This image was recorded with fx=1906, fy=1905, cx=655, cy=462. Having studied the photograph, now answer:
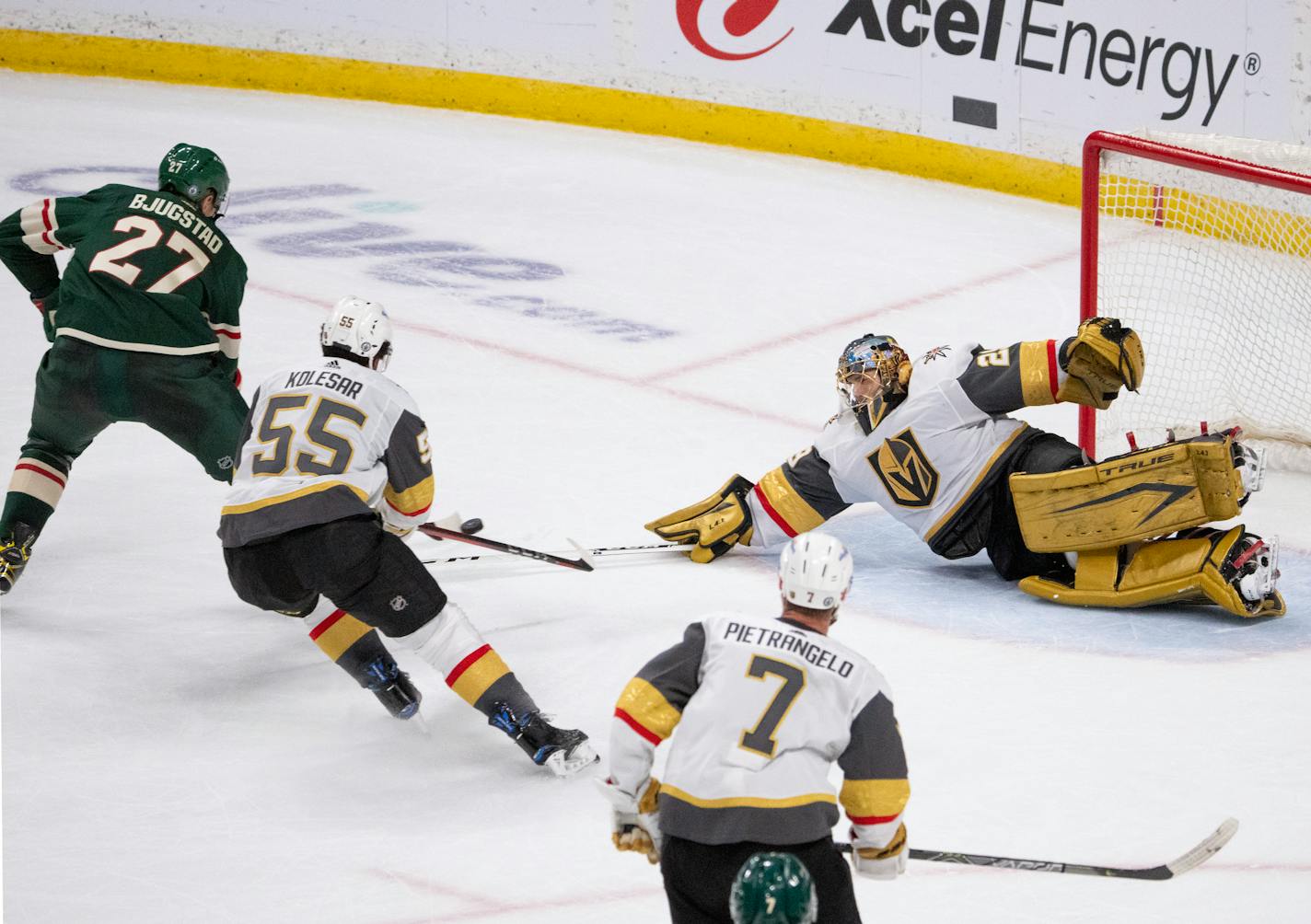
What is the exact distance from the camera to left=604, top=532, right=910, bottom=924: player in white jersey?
2.60m

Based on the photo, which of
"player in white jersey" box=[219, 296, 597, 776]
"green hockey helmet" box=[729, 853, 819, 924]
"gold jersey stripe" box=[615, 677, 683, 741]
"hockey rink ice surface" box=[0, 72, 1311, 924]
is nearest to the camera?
"green hockey helmet" box=[729, 853, 819, 924]

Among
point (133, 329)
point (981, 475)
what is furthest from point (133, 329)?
point (981, 475)

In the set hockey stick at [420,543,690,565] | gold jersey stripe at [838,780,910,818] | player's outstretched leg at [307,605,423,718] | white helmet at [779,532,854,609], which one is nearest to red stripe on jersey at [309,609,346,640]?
player's outstretched leg at [307,605,423,718]

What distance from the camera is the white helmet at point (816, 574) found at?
2717 millimetres

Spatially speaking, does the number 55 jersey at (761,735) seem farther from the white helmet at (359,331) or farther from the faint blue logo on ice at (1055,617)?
the faint blue logo on ice at (1055,617)

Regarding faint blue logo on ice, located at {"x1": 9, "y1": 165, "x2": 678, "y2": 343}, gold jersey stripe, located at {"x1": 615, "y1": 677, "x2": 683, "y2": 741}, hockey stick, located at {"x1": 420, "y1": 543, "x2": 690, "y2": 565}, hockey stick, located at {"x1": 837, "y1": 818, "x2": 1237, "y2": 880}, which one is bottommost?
faint blue logo on ice, located at {"x1": 9, "y1": 165, "x2": 678, "y2": 343}

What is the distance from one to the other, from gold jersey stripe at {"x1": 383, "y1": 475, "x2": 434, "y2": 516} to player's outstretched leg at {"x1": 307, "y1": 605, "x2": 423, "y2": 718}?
0.25 meters

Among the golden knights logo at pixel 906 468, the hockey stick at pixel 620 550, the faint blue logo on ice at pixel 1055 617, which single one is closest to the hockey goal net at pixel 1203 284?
the faint blue logo on ice at pixel 1055 617

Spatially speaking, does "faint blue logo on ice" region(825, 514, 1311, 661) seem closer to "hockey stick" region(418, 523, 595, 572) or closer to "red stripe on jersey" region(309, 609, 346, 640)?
"hockey stick" region(418, 523, 595, 572)

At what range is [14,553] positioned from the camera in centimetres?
461

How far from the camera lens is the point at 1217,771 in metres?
3.83

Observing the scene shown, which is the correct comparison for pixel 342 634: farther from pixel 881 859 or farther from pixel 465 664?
pixel 881 859

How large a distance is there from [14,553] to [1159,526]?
2.73m

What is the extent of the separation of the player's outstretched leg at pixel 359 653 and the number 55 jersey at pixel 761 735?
4.50 ft
